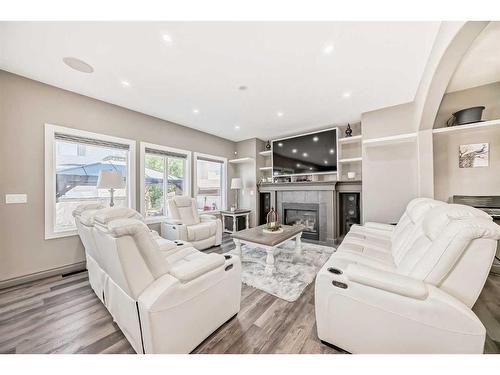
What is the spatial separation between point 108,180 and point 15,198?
1.01 metres

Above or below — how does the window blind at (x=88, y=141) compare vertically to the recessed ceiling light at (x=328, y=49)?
below

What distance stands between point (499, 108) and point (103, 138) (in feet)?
19.3

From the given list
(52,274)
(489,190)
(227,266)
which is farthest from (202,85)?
(489,190)

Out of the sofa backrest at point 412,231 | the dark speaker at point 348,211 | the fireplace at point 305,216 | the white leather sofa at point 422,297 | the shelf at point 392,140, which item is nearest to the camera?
the white leather sofa at point 422,297

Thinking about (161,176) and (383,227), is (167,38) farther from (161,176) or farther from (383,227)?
(383,227)

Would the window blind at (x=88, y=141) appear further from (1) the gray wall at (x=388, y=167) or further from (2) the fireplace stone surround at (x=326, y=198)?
(1) the gray wall at (x=388, y=167)

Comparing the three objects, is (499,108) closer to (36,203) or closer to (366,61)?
(366,61)

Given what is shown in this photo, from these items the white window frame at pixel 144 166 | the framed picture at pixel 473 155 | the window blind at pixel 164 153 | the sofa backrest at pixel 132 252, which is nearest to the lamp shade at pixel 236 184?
the white window frame at pixel 144 166

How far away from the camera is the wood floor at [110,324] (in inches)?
55.3

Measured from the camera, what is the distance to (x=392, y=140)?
3.35 m

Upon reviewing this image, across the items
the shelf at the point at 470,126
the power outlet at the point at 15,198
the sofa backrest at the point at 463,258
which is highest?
the shelf at the point at 470,126

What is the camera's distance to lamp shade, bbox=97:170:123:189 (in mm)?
2670

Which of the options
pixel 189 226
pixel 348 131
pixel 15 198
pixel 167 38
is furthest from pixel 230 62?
pixel 15 198

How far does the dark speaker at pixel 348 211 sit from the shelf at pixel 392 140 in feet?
3.79
